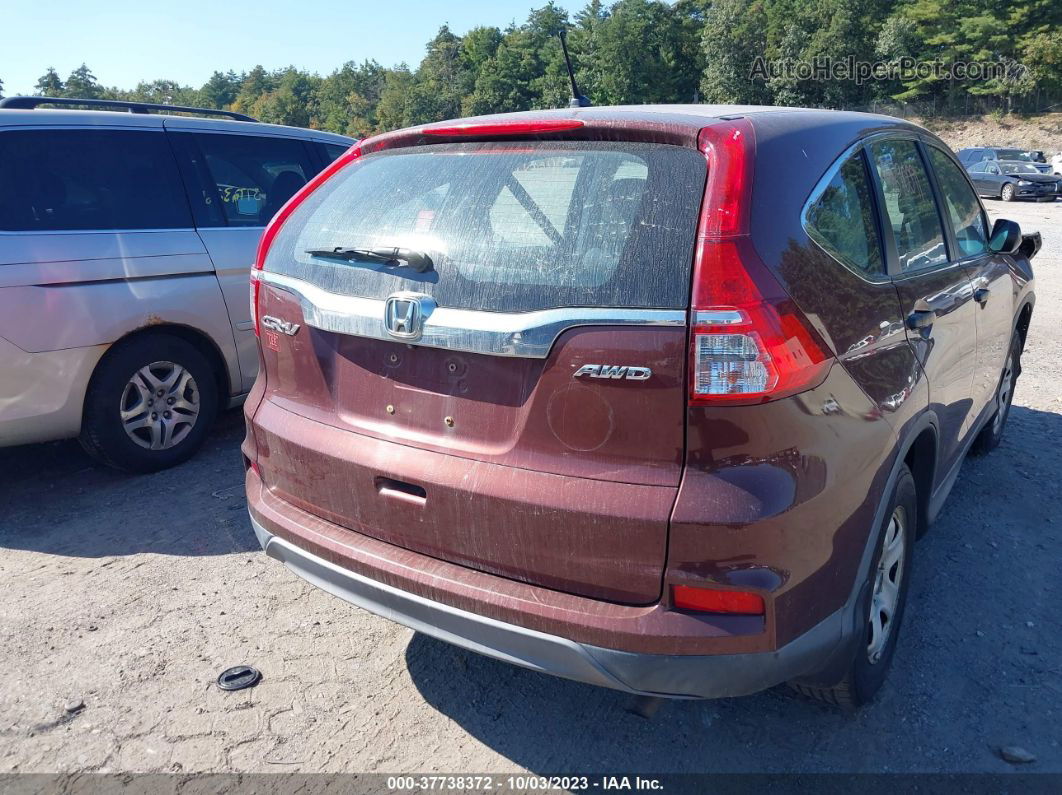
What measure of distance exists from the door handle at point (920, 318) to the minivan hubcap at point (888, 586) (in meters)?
0.60

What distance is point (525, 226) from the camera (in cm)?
231

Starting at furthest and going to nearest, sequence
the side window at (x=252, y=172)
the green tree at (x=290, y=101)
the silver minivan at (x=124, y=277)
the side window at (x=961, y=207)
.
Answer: the green tree at (x=290, y=101)
the side window at (x=252, y=172)
the silver minivan at (x=124, y=277)
the side window at (x=961, y=207)

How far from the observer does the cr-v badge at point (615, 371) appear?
204 cm

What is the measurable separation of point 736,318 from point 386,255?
1.04 m

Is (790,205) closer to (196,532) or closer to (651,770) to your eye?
(651,770)

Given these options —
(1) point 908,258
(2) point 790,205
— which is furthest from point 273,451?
(1) point 908,258

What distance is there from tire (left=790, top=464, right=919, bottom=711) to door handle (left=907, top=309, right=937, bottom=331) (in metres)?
0.47

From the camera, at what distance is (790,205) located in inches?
86.9

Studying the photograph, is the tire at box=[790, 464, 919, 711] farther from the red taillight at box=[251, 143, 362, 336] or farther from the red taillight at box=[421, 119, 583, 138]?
the red taillight at box=[251, 143, 362, 336]

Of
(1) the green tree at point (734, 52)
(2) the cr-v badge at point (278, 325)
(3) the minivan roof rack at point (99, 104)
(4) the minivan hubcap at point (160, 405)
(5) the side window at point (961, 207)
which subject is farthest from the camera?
(1) the green tree at point (734, 52)

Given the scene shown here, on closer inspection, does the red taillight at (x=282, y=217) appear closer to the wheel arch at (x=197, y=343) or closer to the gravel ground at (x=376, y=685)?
the gravel ground at (x=376, y=685)

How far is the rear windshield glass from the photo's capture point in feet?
6.87

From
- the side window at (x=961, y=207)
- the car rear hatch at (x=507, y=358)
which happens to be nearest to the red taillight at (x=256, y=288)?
the car rear hatch at (x=507, y=358)

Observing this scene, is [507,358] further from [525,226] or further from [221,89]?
[221,89]
